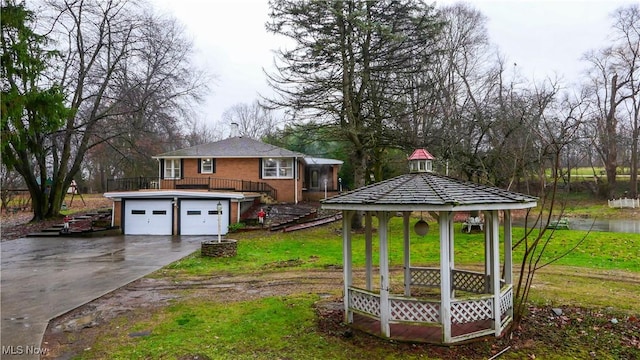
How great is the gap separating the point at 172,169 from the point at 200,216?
6.62 meters

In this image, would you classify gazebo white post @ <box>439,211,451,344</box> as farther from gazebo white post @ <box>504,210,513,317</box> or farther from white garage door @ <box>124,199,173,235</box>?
white garage door @ <box>124,199,173,235</box>

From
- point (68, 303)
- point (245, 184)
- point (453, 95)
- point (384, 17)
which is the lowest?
point (68, 303)

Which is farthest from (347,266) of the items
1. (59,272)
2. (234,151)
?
(234,151)

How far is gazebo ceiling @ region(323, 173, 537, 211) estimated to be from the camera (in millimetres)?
5621

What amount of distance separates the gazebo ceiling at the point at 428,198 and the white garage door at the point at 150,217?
55.0 ft

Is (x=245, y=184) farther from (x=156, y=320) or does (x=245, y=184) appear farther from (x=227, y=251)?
(x=156, y=320)

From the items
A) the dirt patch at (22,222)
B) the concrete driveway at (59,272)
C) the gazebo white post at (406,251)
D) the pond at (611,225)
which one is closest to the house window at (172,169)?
the dirt patch at (22,222)

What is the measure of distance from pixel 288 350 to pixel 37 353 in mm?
3724

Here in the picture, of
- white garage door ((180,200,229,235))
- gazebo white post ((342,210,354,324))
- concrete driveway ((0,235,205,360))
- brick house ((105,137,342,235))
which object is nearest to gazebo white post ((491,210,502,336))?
gazebo white post ((342,210,354,324))

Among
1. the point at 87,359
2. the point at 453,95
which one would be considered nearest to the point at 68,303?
the point at 87,359

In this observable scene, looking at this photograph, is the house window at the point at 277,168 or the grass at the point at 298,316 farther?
the house window at the point at 277,168

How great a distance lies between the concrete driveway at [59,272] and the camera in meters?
6.91

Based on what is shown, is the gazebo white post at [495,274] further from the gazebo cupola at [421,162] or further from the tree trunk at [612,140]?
the tree trunk at [612,140]

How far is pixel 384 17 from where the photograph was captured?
16.5m
